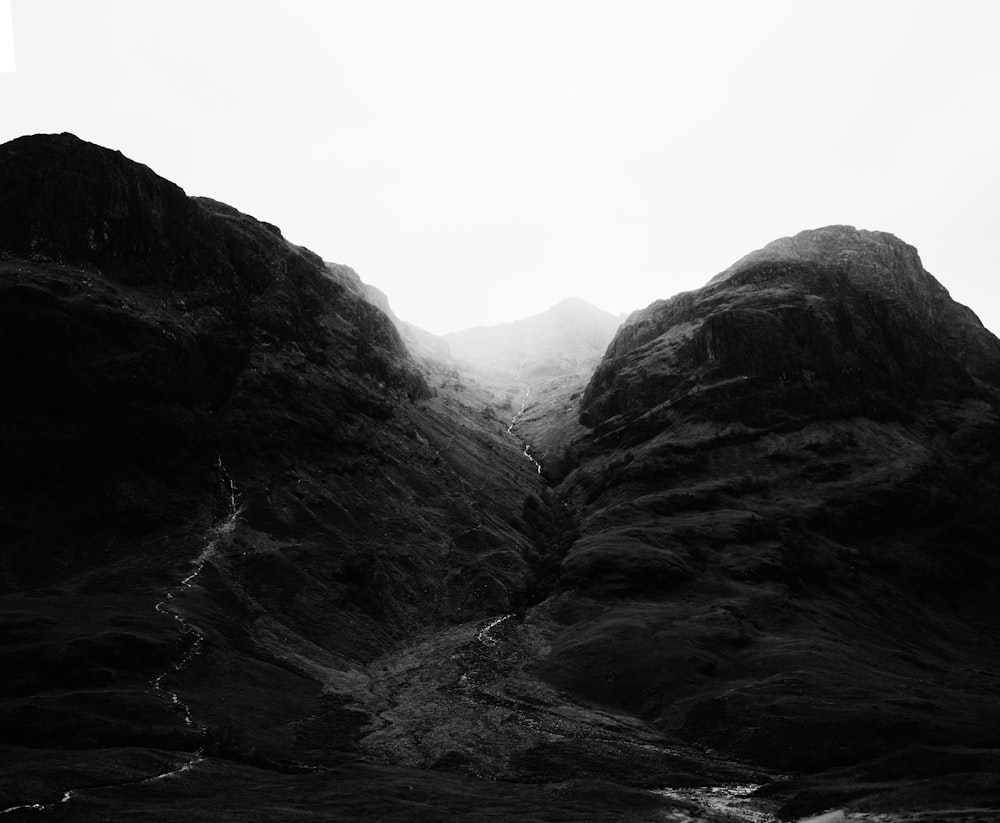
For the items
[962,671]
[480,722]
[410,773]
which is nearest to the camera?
[410,773]

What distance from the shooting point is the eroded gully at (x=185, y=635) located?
76.6 metres

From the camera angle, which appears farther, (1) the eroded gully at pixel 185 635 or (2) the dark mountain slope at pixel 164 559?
(2) the dark mountain slope at pixel 164 559

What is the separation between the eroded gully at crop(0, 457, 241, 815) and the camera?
251 ft

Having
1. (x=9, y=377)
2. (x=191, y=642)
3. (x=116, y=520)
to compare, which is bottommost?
(x=191, y=642)

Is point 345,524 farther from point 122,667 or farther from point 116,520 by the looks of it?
point 122,667

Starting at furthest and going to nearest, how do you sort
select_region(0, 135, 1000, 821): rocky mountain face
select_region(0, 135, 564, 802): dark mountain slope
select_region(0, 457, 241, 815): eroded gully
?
select_region(0, 135, 564, 802): dark mountain slope → select_region(0, 135, 1000, 821): rocky mountain face → select_region(0, 457, 241, 815): eroded gully

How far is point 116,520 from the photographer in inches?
6467

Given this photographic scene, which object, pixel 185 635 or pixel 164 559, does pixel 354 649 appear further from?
pixel 164 559

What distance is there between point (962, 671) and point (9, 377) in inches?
7980

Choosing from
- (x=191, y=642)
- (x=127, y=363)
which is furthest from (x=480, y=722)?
(x=127, y=363)

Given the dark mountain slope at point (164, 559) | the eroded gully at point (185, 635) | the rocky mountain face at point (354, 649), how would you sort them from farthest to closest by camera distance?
1. the dark mountain slope at point (164, 559)
2. the rocky mountain face at point (354, 649)
3. the eroded gully at point (185, 635)

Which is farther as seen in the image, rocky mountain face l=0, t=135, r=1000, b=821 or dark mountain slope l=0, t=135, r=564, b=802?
dark mountain slope l=0, t=135, r=564, b=802

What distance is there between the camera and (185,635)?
13062 centimetres

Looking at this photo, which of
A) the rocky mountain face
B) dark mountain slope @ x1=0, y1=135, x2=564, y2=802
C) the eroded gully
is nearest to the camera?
the eroded gully
